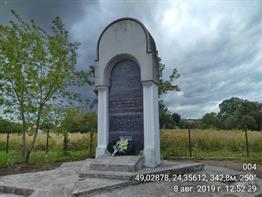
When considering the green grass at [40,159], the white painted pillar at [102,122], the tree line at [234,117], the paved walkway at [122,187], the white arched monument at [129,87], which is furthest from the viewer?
the tree line at [234,117]

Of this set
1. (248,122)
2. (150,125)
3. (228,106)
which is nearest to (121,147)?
(150,125)

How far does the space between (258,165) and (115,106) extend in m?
5.37

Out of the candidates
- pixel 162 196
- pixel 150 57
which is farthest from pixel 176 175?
pixel 150 57

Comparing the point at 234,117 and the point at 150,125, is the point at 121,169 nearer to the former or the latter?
the point at 150,125

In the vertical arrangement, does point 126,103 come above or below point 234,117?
below

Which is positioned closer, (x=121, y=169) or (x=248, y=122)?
(x=121, y=169)

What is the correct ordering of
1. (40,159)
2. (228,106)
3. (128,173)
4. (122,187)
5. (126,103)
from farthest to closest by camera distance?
1. (228,106)
2. (40,159)
3. (126,103)
4. (128,173)
5. (122,187)

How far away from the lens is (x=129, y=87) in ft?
21.8

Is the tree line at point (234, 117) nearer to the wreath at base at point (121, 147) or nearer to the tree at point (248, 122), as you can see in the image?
the tree at point (248, 122)

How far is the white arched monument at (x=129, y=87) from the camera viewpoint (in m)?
6.22

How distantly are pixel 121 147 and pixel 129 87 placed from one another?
167 cm

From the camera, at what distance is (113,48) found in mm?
6852

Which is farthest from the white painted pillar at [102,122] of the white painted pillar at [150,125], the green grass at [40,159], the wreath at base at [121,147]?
the green grass at [40,159]

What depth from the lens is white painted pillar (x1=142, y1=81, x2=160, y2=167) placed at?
600cm
